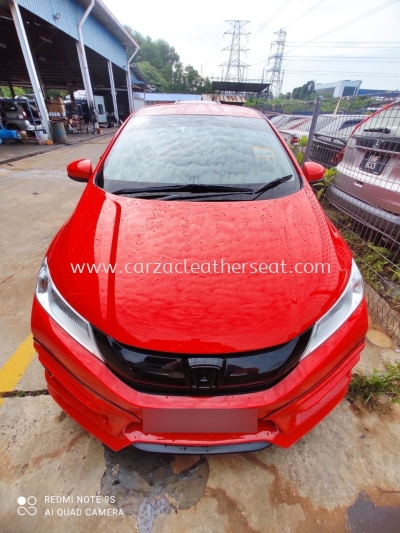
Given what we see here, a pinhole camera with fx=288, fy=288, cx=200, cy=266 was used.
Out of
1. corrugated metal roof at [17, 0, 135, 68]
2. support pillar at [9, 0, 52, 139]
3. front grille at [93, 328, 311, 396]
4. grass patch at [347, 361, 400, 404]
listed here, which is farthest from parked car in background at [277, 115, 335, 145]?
corrugated metal roof at [17, 0, 135, 68]

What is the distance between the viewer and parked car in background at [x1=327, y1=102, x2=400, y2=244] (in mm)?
2594

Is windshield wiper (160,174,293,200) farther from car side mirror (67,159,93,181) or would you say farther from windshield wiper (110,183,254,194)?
car side mirror (67,159,93,181)

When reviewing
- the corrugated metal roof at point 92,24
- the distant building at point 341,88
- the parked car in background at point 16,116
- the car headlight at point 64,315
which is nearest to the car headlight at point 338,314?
the car headlight at point 64,315

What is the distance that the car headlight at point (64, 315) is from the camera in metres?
1.09

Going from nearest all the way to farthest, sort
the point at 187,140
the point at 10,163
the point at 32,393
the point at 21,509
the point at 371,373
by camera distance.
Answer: the point at 21,509 → the point at 32,393 → the point at 371,373 → the point at 187,140 → the point at 10,163

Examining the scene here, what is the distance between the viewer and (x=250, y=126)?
2174 mm

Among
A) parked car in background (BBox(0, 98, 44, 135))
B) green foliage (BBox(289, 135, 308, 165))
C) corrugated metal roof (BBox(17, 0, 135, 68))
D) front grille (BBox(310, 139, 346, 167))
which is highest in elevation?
corrugated metal roof (BBox(17, 0, 135, 68))

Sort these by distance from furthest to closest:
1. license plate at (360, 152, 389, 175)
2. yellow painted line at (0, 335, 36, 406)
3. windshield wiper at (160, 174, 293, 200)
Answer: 1. license plate at (360, 152, 389, 175)
2. yellow painted line at (0, 335, 36, 406)
3. windshield wiper at (160, 174, 293, 200)

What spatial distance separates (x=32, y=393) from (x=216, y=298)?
1314 millimetres

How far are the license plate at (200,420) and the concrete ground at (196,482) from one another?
1.43 feet

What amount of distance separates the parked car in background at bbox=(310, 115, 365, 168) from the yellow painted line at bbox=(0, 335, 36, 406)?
3.88 metres

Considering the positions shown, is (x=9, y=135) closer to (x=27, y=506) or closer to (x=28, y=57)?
(x=28, y=57)

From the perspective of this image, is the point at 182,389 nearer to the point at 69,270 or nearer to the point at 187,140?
the point at 69,270

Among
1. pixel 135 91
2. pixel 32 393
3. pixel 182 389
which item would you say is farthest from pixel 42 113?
pixel 135 91
